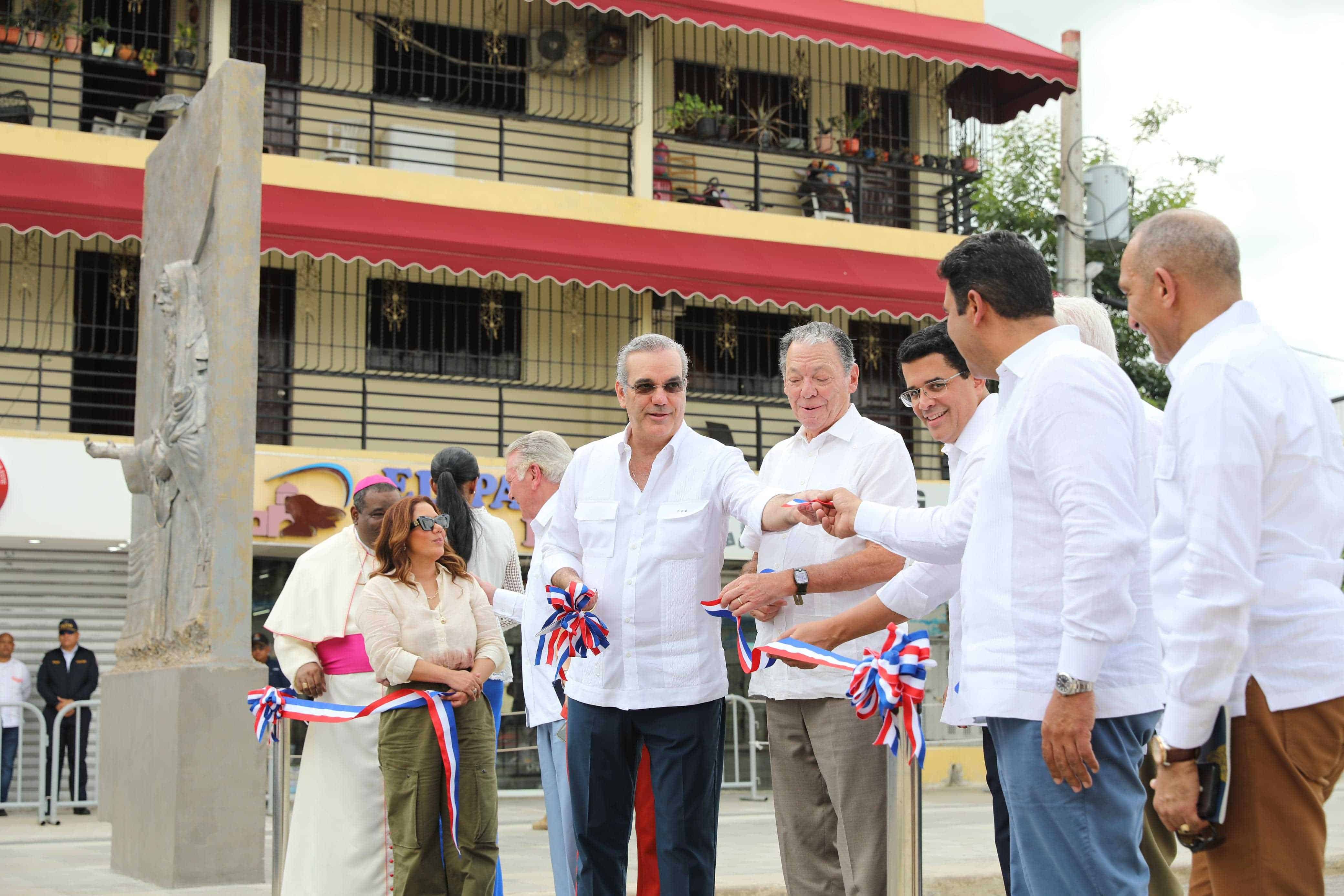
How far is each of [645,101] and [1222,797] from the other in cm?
1656

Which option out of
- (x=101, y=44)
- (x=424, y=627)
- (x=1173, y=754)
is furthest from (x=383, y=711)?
(x=101, y=44)

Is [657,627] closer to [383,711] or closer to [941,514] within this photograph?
[941,514]

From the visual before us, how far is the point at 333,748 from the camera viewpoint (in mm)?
5996

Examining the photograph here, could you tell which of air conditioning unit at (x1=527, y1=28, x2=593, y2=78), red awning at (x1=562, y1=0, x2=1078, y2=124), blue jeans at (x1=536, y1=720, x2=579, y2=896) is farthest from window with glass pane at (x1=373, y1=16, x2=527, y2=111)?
blue jeans at (x1=536, y1=720, x2=579, y2=896)

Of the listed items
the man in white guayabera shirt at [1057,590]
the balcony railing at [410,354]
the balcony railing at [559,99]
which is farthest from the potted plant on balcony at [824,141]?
the man in white guayabera shirt at [1057,590]

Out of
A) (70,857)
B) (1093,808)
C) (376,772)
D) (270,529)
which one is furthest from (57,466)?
(1093,808)

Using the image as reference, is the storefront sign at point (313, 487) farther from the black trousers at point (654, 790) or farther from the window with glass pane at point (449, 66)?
the black trousers at point (654, 790)

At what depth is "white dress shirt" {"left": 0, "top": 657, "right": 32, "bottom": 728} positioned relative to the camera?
14242 mm

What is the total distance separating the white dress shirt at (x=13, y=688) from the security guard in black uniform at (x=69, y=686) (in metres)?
0.19

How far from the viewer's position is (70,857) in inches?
371

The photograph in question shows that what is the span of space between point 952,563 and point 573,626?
122 centimetres

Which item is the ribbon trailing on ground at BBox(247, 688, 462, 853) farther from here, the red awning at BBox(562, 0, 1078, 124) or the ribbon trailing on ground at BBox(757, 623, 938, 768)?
the red awning at BBox(562, 0, 1078, 124)

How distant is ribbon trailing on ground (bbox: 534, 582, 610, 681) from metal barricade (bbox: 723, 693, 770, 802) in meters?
10.1

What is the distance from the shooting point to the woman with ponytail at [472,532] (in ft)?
20.8
